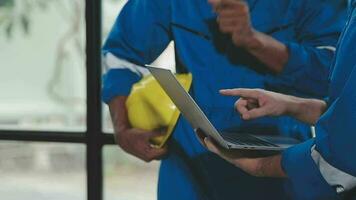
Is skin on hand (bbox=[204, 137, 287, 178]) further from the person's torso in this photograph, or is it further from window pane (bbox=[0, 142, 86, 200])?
window pane (bbox=[0, 142, 86, 200])

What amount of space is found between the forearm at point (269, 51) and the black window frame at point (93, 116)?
1.89ft

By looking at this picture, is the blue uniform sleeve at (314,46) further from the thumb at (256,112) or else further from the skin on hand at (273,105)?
the thumb at (256,112)

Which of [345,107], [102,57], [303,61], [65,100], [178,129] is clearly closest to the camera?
[345,107]

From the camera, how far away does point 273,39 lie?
1.43 metres

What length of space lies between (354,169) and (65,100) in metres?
1.31

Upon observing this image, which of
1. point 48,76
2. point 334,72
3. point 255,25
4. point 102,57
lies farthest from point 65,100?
point 334,72

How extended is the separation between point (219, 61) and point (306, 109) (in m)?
0.29

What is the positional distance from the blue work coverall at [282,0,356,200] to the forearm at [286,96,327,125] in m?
0.32

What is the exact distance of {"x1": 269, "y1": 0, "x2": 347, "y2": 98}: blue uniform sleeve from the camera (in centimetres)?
141

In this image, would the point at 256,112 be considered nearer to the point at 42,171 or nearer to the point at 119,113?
the point at 119,113

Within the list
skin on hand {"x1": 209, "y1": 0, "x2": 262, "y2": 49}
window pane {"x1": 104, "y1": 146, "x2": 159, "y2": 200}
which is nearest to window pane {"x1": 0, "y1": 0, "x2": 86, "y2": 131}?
window pane {"x1": 104, "y1": 146, "x2": 159, "y2": 200}

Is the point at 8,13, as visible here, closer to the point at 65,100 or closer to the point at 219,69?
the point at 65,100

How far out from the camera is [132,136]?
1.59 m

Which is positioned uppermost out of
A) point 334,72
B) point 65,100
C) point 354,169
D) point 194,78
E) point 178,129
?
point 334,72
